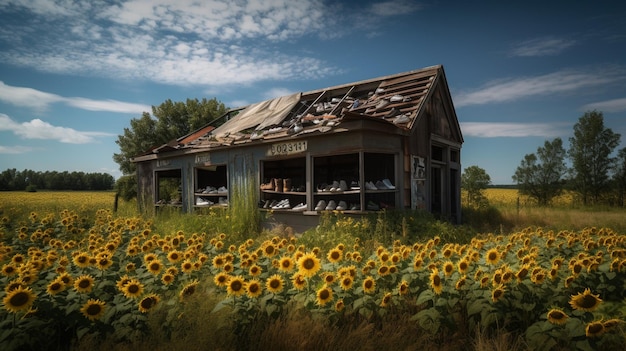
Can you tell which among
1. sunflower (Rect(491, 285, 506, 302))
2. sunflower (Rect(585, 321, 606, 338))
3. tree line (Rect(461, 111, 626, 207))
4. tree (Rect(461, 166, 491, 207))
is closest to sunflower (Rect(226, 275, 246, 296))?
sunflower (Rect(491, 285, 506, 302))

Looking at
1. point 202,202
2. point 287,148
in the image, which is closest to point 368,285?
point 287,148

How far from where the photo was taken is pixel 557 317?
2.65 metres

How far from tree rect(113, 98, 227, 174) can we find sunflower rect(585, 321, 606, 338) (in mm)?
30440

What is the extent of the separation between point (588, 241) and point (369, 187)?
5.49 meters

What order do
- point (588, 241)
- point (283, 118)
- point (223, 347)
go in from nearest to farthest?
point (223, 347) < point (588, 241) < point (283, 118)

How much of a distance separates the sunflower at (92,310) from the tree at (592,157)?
27905 mm

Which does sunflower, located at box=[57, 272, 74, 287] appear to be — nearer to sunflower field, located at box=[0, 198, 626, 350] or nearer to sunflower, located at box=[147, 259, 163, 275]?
sunflower field, located at box=[0, 198, 626, 350]

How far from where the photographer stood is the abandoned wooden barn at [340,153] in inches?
376

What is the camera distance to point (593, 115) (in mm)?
23203

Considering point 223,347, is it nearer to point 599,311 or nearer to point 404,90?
point 599,311

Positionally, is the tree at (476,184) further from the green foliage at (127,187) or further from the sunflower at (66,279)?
the green foliage at (127,187)

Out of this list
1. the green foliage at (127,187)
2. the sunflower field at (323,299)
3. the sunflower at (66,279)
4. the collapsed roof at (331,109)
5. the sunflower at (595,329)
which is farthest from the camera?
the green foliage at (127,187)

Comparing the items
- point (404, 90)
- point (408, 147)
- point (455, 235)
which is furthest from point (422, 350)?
point (404, 90)

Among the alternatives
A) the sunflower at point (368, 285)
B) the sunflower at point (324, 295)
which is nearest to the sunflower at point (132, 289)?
the sunflower at point (324, 295)
